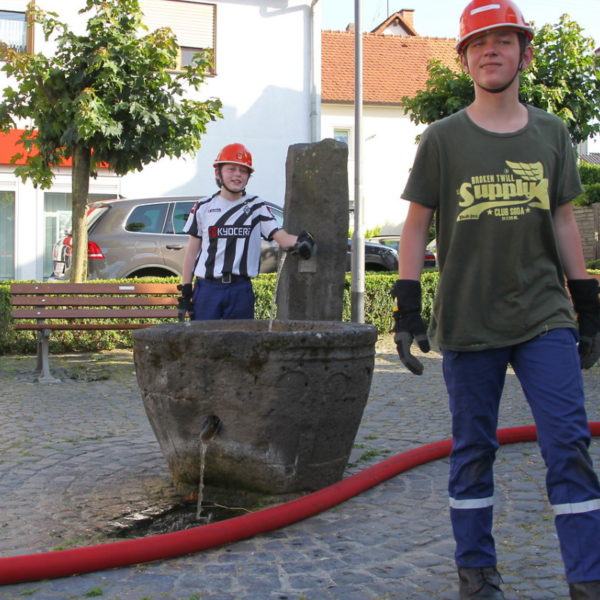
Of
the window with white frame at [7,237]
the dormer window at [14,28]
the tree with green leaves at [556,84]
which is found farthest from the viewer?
the window with white frame at [7,237]

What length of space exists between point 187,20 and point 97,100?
1137 cm

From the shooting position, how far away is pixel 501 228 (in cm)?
305

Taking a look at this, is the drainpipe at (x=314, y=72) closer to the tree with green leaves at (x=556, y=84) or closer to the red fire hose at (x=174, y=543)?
the tree with green leaves at (x=556, y=84)

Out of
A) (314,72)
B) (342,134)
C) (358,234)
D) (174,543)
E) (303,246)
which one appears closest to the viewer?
(174,543)

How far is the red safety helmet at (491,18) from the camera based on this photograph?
301 centimetres

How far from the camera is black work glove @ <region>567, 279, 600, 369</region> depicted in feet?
10.6

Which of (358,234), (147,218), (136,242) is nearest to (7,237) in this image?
(147,218)

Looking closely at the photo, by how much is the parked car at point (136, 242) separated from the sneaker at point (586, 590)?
10268 mm

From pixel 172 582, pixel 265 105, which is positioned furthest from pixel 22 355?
pixel 265 105

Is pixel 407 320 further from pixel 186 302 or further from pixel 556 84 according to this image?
pixel 556 84

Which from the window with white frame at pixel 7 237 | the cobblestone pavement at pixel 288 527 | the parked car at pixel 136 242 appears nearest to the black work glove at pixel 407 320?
the cobblestone pavement at pixel 288 527

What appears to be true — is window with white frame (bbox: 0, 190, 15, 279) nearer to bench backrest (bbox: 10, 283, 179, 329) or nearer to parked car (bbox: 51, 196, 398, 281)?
parked car (bbox: 51, 196, 398, 281)

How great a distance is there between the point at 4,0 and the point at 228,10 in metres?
5.40

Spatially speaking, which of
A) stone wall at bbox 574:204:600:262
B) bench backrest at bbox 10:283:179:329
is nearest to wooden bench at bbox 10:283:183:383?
bench backrest at bbox 10:283:179:329
